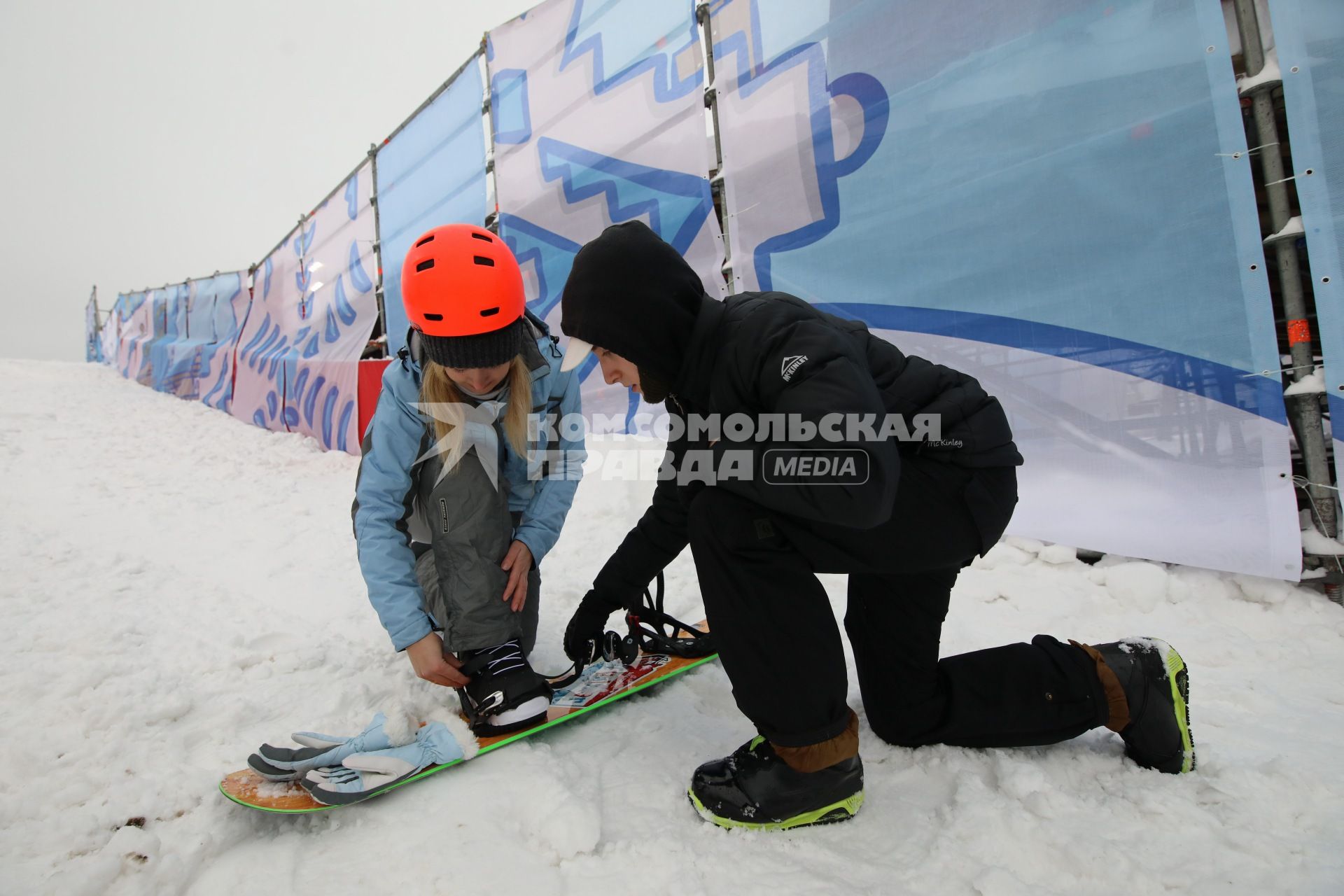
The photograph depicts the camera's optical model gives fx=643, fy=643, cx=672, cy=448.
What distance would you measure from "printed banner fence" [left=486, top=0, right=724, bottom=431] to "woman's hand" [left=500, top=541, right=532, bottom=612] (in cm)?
244

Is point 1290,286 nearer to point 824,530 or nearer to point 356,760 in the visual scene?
point 824,530

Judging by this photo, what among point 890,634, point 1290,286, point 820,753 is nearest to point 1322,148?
point 1290,286

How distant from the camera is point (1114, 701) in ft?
4.09

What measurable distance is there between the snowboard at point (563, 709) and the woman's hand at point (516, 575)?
0.26m

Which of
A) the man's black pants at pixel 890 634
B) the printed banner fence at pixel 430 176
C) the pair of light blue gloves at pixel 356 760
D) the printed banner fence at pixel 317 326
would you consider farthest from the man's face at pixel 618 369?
the printed banner fence at pixel 317 326

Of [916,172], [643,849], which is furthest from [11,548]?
[916,172]

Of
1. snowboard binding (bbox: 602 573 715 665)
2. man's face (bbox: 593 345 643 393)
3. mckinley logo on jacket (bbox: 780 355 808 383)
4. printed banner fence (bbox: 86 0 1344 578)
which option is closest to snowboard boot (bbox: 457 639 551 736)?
snowboard binding (bbox: 602 573 715 665)

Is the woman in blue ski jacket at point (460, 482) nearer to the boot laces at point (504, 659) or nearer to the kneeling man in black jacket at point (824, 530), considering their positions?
the boot laces at point (504, 659)

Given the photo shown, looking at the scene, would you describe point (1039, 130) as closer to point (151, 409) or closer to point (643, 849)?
point (643, 849)

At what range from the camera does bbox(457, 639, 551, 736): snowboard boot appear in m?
1.48

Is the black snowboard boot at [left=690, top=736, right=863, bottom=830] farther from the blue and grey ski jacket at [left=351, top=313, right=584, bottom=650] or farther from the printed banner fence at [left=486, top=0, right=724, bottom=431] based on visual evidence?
the printed banner fence at [left=486, top=0, right=724, bottom=431]

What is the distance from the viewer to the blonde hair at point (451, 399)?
1645 mm

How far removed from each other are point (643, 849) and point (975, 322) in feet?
7.78

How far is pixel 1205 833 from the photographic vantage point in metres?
1.06
